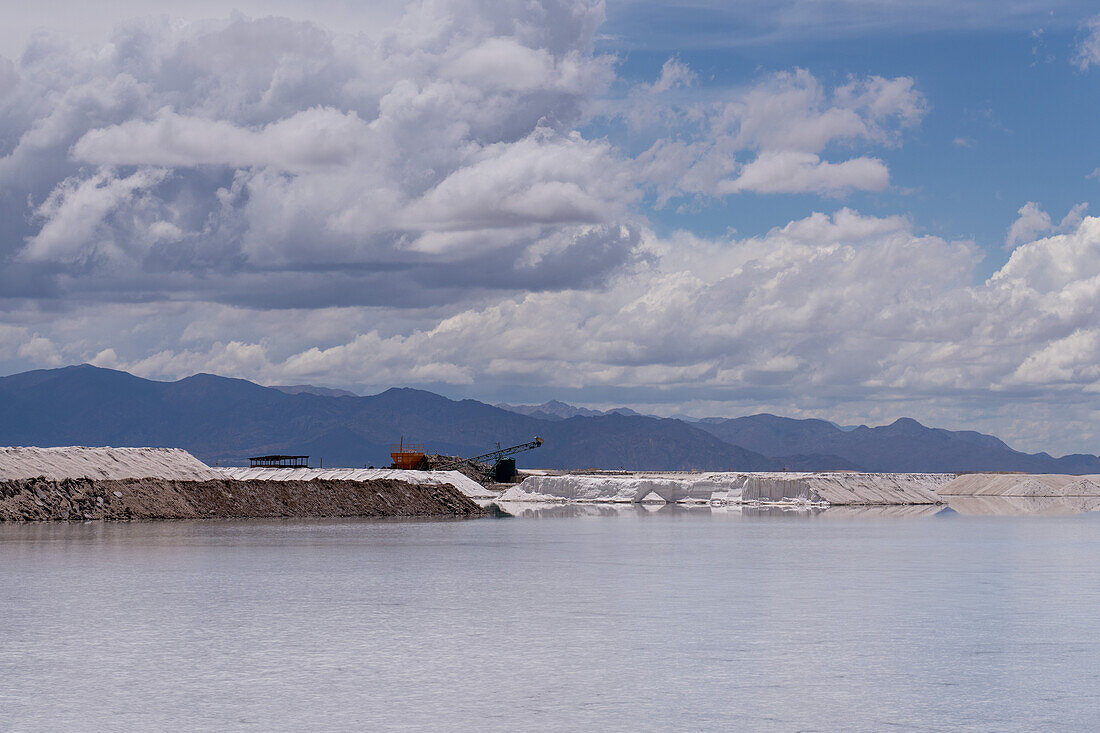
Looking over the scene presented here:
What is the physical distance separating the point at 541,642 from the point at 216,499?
5088cm

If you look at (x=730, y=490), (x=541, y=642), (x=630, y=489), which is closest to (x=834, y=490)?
(x=730, y=490)

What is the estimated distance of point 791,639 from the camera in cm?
1797

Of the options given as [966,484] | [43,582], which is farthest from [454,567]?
[966,484]

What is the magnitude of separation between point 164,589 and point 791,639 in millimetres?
13785

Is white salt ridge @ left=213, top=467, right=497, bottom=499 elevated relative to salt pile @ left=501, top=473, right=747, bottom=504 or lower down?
elevated

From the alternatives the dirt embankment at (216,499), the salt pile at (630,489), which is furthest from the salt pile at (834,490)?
the dirt embankment at (216,499)

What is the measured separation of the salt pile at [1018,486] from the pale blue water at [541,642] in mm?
120433

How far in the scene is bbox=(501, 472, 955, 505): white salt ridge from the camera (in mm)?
108394

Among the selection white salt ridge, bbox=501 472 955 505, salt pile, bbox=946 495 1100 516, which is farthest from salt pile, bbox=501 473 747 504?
salt pile, bbox=946 495 1100 516

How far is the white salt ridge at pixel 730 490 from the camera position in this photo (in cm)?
10839

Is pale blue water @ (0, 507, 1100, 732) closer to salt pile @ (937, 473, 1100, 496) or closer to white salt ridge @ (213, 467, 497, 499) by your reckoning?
white salt ridge @ (213, 467, 497, 499)

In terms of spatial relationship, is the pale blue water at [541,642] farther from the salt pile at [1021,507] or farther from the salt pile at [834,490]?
the salt pile at [834,490]

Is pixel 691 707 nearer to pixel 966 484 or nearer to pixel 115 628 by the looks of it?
pixel 115 628

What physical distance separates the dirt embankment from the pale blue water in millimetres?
23049
